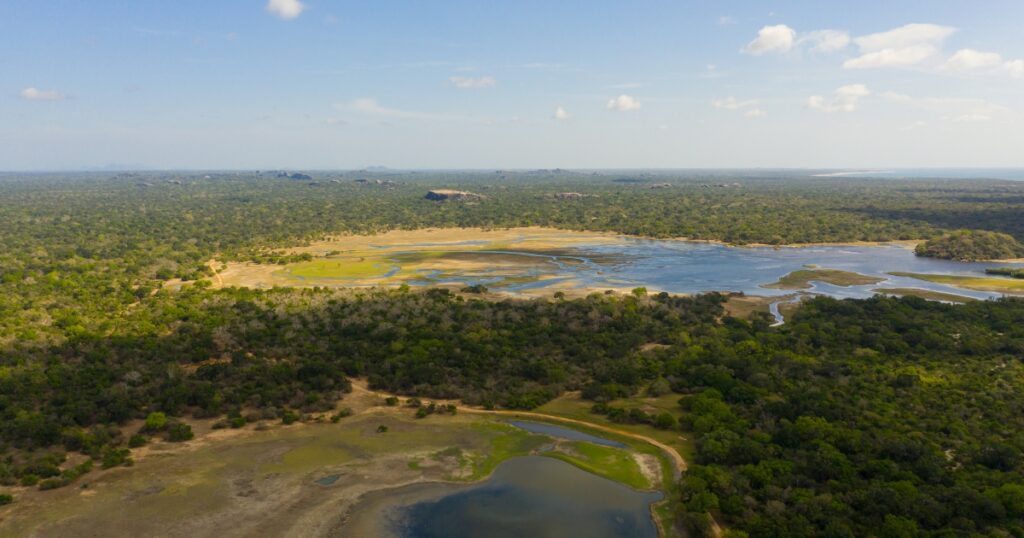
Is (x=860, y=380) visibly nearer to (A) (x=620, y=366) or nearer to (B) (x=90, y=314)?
(A) (x=620, y=366)

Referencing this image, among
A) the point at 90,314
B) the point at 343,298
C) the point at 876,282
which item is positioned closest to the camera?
the point at 90,314

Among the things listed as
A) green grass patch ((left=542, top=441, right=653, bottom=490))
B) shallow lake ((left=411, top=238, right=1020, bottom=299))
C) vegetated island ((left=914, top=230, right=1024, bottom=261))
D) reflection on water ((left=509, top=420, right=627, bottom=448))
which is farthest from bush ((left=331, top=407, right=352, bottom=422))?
vegetated island ((left=914, top=230, right=1024, bottom=261))

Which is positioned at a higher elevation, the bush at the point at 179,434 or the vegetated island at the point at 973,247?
the vegetated island at the point at 973,247

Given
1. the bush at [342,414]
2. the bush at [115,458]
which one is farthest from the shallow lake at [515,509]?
the bush at [115,458]

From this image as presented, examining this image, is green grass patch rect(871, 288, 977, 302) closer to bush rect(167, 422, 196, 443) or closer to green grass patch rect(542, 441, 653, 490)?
green grass patch rect(542, 441, 653, 490)

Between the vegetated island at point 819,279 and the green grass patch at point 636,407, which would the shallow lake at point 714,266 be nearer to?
the vegetated island at point 819,279

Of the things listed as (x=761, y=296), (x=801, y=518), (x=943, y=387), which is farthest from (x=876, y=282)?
(x=801, y=518)

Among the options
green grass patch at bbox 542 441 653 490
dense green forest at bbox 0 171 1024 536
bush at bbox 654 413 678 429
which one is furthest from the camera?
bush at bbox 654 413 678 429
